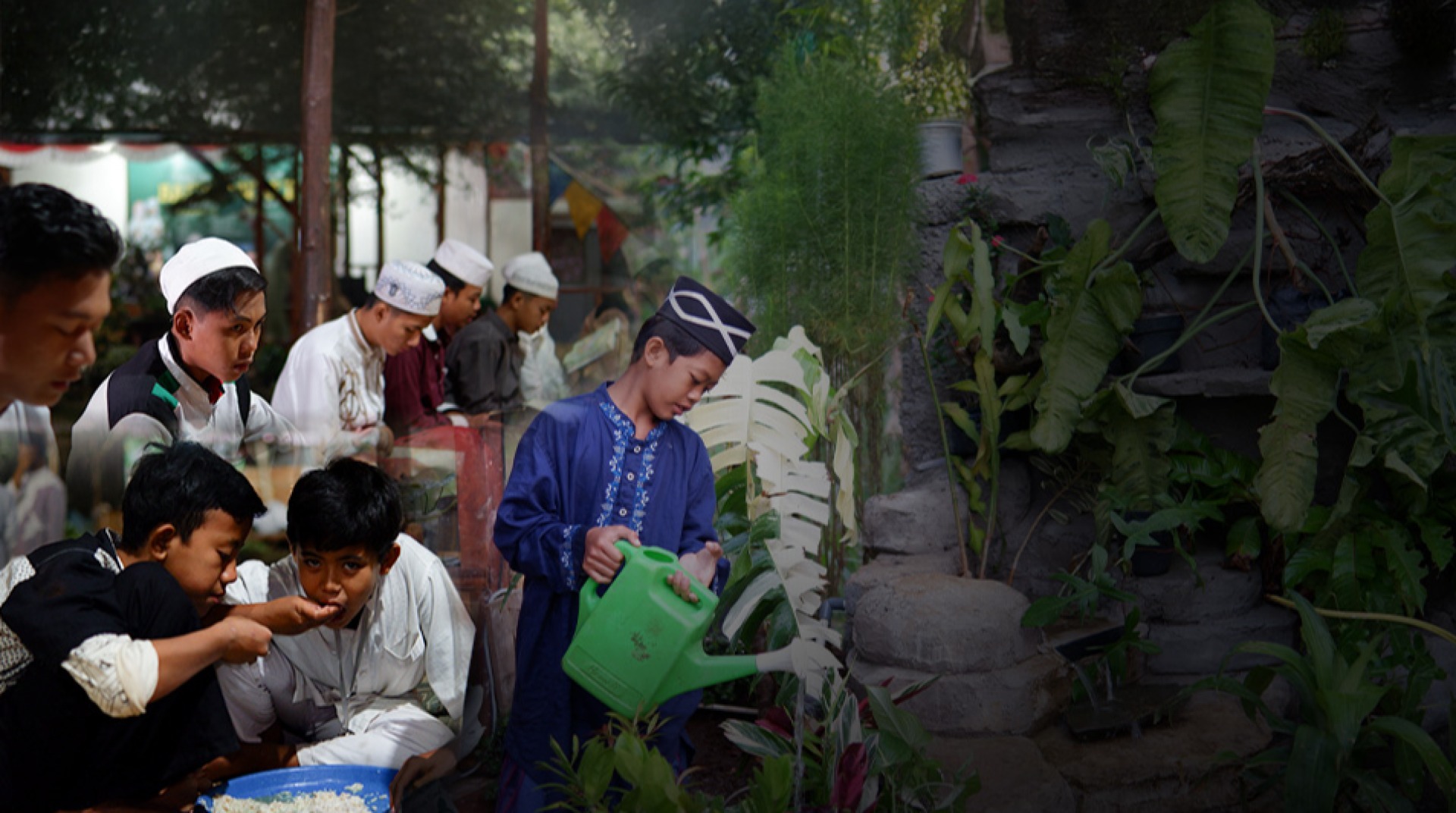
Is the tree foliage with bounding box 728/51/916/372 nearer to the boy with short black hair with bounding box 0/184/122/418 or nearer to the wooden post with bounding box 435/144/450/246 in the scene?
the wooden post with bounding box 435/144/450/246

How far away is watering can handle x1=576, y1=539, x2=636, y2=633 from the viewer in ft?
5.95

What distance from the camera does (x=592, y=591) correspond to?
72.8 inches

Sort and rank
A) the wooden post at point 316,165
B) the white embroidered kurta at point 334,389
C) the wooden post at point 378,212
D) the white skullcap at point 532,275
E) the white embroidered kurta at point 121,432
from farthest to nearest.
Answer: the wooden post at point 378,212 → the white skullcap at point 532,275 → the wooden post at point 316,165 → the white embroidered kurta at point 334,389 → the white embroidered kurta at point 121,432

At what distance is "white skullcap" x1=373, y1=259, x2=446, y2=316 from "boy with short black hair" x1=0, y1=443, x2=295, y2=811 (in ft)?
3.42

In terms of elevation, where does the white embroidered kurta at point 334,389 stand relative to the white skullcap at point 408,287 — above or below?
below

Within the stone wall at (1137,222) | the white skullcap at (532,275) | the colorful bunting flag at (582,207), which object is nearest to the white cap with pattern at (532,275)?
the white skullcap at (532,275)

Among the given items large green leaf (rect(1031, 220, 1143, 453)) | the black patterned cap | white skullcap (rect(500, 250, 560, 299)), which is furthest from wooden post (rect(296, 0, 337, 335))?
large green leaf (rect(1031, 220, 1143, 453))

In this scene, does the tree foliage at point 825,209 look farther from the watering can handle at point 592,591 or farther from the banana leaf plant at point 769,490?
the watering can handle at point 592,591

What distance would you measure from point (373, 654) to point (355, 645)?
0.12 ft

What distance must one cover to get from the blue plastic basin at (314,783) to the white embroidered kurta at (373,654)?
0.13 m

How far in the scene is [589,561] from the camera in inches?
72.0

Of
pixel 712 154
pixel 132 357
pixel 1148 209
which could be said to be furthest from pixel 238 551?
pixel 1148 209

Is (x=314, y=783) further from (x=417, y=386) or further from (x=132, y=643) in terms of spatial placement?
(x=417, y=386)

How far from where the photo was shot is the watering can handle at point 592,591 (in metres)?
1.81
